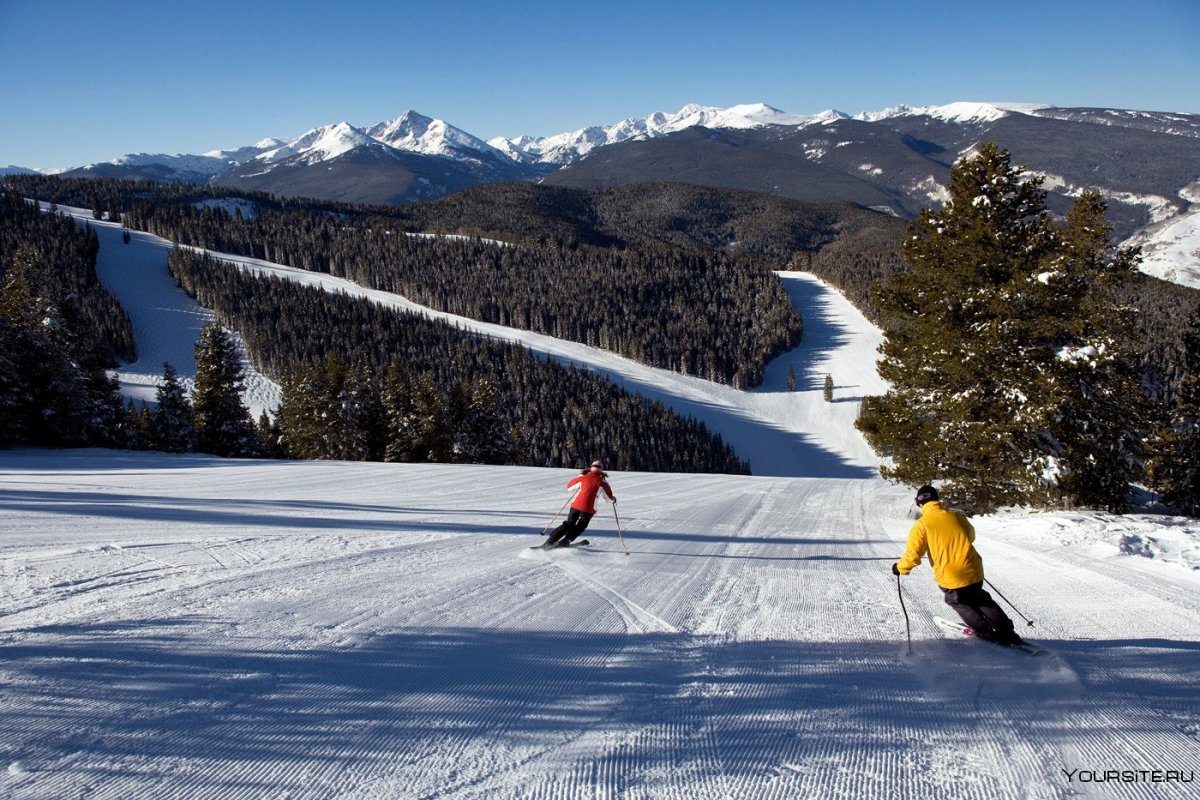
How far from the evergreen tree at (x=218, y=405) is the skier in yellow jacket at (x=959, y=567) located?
3837 cm

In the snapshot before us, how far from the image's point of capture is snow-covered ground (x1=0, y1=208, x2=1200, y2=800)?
142 inches

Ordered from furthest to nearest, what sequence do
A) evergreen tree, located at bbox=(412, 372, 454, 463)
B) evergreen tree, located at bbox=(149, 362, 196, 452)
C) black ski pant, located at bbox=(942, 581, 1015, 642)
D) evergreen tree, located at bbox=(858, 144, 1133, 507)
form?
1. evergreen tree, located at bbox=(412, 372, 454, 463)
2. evergreen tree, located at bbox=(149, 362, 196, 452)
3. evergreen tree, located at bbox=(858, 144, 1133, 507)
4. black ski pant, located at bbox=(942, 581, 1015, 642)

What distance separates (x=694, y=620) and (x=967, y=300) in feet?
40.0

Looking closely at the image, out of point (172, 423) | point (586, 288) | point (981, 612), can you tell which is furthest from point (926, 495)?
point (586, 288)

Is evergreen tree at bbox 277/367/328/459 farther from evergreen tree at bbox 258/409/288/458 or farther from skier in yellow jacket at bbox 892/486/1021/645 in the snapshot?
skier in yellow jacket at bbox 892/486/1021/645

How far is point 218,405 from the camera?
119ft

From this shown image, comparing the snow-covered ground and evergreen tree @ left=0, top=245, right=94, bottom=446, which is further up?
evergreen tree @ left=0, top=245, right=94, bottom=446

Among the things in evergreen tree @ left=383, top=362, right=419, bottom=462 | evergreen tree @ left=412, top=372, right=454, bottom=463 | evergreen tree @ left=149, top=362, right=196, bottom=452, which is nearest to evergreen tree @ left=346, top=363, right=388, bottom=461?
evergreen tree @ left=383, top=362, right=419, bottom=462

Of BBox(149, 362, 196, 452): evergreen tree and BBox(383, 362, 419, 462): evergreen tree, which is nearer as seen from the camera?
BBox(149, 362, 196, 452): evergreen tree

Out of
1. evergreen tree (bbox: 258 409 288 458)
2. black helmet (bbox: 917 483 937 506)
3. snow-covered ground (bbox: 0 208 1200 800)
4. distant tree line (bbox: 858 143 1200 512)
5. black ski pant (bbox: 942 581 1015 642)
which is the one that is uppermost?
distant tree line (bbox: 858 143 1200 512)

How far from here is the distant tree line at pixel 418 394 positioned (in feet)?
129

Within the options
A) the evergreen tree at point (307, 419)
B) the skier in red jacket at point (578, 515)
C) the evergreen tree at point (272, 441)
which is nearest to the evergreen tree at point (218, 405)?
the evergreen tree at point (307, 419)

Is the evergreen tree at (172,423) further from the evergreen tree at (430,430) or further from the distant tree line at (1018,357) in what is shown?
the distant tree line at (1018,357)

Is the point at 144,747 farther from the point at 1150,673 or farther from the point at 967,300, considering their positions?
the point at 967,300
